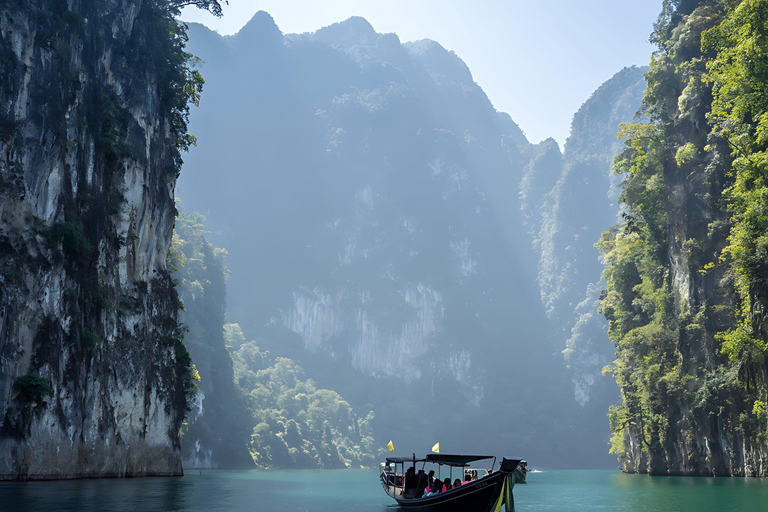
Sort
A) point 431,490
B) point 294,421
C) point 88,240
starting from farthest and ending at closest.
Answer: point 294,421 < point 88,240 < point 431,490

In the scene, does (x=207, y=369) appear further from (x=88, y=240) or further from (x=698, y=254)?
(x=698, y=254)

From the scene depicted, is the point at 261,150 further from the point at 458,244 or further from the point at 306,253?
the point at 458,244

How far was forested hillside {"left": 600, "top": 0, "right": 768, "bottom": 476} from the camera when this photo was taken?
31.0 m

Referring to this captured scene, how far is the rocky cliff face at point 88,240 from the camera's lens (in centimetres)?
2845

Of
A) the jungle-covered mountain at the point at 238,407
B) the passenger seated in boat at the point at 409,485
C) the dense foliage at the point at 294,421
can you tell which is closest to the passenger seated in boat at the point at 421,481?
the passenger seated in boat at the point at 409,485

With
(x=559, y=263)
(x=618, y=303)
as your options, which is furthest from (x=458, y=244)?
(x=618, y=303)

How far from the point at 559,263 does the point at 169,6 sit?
172m

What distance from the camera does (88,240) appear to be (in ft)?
111

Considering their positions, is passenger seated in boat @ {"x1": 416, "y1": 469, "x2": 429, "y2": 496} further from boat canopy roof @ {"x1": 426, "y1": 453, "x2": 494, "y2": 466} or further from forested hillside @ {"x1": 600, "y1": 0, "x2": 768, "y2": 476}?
forested hillside @ {"x1": 600, "y1": 0, "x2": 768, "y2": 476}

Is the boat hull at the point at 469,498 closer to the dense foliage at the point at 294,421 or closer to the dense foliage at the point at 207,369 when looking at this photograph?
the dense foliage at the point at 207,369

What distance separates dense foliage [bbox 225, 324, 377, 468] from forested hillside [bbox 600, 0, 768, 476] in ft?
182

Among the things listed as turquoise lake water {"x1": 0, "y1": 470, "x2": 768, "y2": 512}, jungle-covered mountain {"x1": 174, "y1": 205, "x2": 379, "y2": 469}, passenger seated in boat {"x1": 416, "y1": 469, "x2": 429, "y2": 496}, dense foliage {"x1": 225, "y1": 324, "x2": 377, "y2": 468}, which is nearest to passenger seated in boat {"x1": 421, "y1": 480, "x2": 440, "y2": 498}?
passenger seated in boat {"x1": 416, "y1": 469, "x2": 429, "y2": 496}

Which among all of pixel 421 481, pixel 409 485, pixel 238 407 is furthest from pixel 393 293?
pixel 421 481

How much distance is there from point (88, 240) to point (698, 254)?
38046mm
